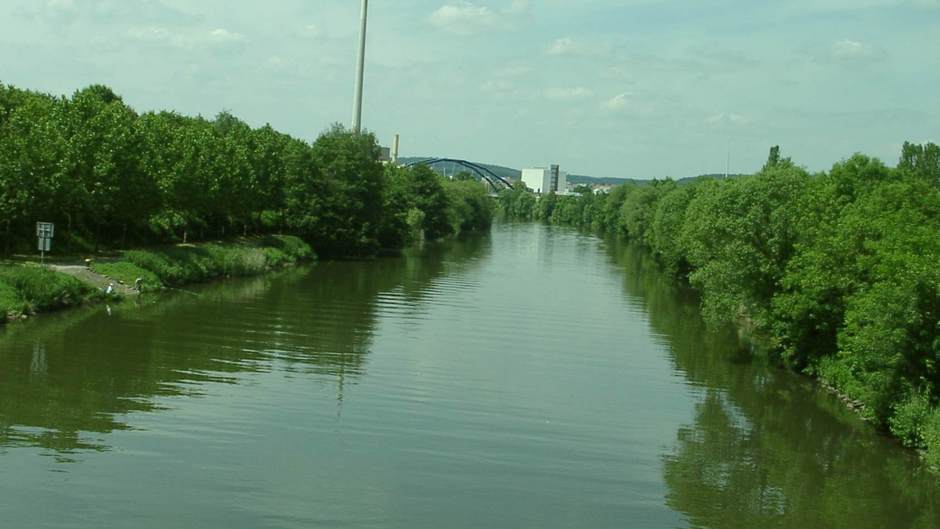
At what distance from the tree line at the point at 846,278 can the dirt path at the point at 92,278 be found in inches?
1001

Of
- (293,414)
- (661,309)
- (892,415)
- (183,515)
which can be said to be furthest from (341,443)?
(661,309)

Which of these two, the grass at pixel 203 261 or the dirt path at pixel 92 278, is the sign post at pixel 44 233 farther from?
the grass at pixel 203 261

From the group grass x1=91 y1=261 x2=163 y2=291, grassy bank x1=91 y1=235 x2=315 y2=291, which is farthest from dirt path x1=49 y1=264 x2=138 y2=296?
grassy bank x1=91 y1=235 x2=315 y2=291

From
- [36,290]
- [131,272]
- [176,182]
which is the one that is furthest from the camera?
[176,182]

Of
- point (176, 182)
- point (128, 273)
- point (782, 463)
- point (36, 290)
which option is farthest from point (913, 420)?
point (176, 182)

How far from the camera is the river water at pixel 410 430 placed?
18453mm

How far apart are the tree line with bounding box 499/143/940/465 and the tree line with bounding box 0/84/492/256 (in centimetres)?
2927

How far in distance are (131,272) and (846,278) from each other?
1245 inches

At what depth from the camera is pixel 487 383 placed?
30.5m

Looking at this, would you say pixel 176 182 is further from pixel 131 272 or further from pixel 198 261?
pixel 131 272

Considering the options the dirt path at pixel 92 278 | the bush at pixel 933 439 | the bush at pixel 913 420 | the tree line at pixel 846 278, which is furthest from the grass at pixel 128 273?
the bush at pixel 933 439

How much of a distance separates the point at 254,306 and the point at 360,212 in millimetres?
34429

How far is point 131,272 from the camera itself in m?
45.9

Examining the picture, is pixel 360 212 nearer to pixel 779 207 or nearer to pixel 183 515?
pixel 779 207
